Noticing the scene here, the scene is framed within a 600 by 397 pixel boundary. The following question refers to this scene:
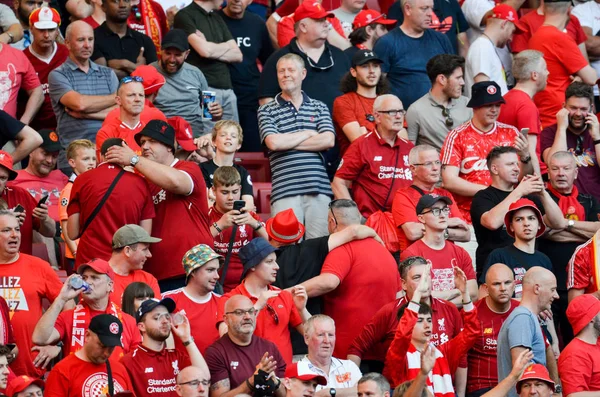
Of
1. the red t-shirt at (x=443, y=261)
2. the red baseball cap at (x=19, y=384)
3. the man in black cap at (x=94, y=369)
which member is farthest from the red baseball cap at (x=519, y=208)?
the red baseball cap at (x=19, y=384)

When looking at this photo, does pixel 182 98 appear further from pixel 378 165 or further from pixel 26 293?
pixel 26 293

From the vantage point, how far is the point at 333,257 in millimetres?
11336

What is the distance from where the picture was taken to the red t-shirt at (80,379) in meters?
9.43

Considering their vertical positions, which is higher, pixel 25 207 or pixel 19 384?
pixel 25 207

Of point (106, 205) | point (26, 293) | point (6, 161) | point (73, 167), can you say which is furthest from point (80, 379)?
point (73, 167)

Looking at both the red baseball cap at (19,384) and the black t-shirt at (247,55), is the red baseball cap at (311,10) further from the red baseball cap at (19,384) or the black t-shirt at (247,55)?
the red baseball cap at (19,384)

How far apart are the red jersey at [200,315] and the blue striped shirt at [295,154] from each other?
2.32m

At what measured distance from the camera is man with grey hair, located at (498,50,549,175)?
44.3 ft

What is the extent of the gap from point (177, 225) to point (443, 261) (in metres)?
2.16

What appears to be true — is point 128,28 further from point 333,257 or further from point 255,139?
point 333,257

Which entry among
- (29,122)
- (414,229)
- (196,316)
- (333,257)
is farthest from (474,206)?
(29,122)

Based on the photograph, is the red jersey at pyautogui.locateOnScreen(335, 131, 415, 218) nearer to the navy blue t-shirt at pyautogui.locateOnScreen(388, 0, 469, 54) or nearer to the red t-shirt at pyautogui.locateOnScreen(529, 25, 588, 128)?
the red t-shirt at pyautogui.locateOnScreen(529, 25, 588, 128)

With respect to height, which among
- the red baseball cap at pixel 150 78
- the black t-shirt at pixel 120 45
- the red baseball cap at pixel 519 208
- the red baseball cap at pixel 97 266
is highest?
the black t-shirt at pixel 120 45

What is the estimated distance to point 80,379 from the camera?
948 cm
